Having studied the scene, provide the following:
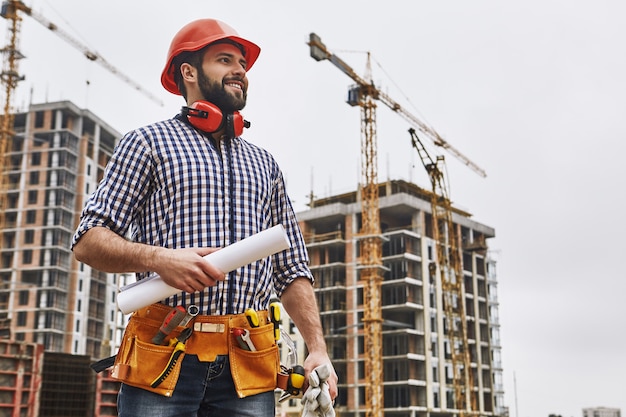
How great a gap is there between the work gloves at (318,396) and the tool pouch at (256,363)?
127mm

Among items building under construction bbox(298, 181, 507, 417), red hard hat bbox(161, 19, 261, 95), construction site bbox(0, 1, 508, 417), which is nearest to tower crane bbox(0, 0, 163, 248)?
construction site bbox(0, 1, 508, 417)

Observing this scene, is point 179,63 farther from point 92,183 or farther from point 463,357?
point 92,183

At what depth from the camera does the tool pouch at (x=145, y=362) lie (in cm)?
240

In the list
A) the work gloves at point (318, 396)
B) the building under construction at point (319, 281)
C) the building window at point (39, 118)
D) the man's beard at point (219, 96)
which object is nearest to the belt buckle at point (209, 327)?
the work gloves at point (318, 396)

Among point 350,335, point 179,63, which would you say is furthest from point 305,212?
point 179,63

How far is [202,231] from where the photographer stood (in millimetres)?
2590

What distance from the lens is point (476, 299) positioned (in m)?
87.7

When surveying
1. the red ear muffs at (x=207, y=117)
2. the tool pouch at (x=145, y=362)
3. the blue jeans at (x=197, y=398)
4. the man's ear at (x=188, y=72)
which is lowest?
the blue jeans at (x=197, y=398)

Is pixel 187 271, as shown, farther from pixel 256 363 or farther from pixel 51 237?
pixel 51 237

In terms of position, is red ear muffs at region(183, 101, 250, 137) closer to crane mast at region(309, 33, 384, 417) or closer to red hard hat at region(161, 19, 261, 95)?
red hard hat at region(161, 19, 261, 95)

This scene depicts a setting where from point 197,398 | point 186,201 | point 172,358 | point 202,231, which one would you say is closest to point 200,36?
point 186,201

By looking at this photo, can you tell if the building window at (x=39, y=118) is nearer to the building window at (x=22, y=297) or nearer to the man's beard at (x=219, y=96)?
the building window at (x=22, y=297)

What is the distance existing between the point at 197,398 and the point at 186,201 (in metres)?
0.66

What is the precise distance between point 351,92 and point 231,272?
72952 millimetres
